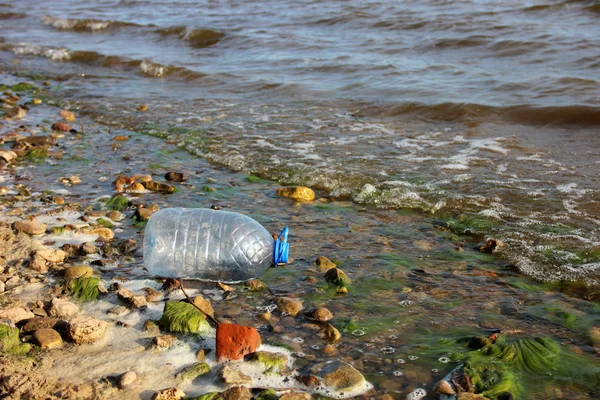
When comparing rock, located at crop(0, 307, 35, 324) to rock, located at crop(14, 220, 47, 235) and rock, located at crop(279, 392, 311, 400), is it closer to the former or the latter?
rock, located at crop(14, 220, 47, 235)

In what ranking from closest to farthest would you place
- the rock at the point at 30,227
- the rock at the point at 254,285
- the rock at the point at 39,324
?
the rock at the point at 39,324 → the rock at the point at 254,285 → the rock at the point at 30,227

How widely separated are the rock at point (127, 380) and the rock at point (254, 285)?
107 cm

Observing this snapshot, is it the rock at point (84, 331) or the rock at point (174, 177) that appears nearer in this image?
the rock at point (84, 331)

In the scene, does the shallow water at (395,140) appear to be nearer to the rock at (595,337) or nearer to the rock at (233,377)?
the rock at (595,337)

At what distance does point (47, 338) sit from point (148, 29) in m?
14.7

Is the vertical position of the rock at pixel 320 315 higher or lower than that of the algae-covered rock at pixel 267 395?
→ lower

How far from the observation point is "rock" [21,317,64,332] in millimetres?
3061

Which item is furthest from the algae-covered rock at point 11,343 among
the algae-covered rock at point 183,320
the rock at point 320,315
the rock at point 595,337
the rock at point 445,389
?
the rock at point 595,337

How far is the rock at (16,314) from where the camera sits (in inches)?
122

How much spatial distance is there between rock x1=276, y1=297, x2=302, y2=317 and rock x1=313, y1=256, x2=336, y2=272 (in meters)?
0.49

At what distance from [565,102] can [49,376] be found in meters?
7.55

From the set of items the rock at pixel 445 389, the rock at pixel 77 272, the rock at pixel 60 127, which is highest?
the rock at pixel 60 127

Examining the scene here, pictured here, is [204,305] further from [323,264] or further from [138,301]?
[323,264]

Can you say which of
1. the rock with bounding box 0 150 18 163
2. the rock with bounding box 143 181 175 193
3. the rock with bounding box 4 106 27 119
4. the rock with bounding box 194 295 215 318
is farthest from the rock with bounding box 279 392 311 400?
the rock with bounding box 4 106 27 119
